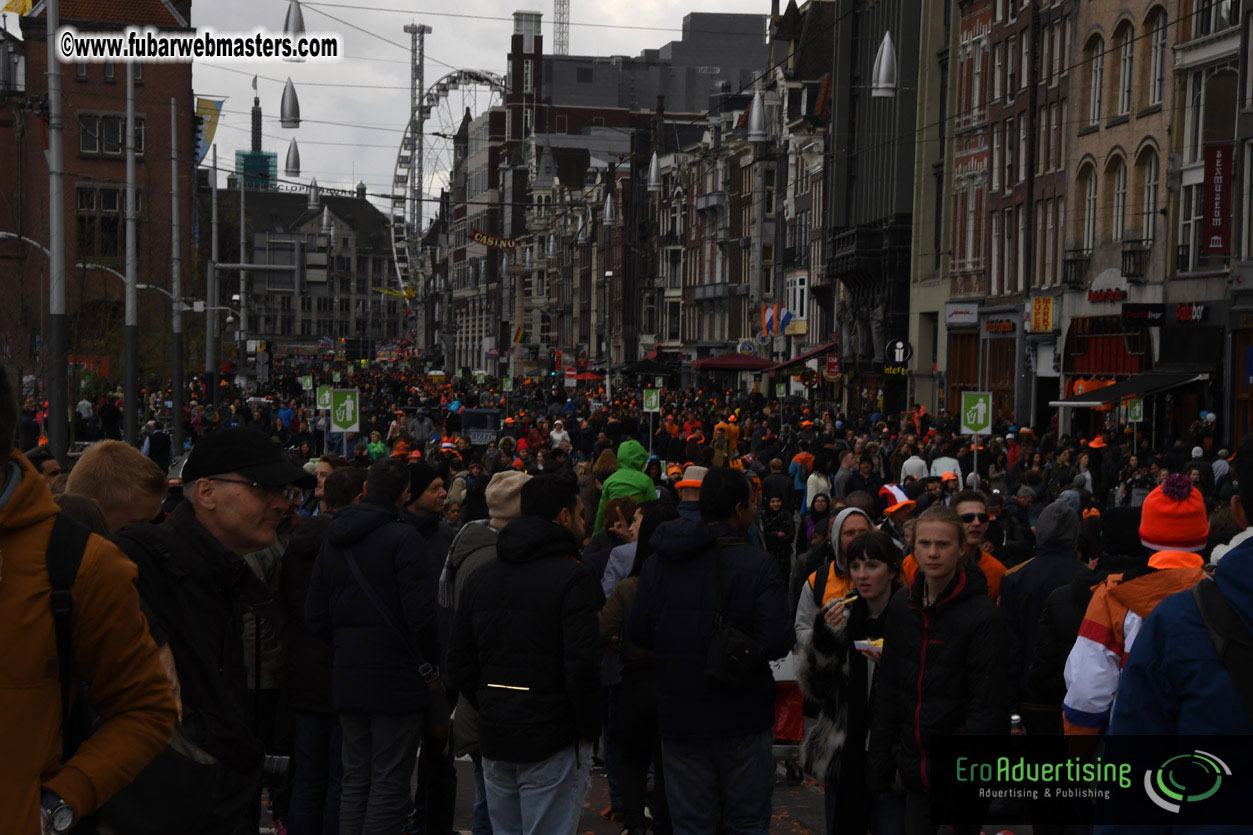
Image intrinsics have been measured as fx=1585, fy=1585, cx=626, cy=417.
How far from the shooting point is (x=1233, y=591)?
9.68 feet

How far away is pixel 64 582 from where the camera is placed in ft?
9.70

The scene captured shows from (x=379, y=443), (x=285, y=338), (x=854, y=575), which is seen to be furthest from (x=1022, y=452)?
(x=285, y=338)

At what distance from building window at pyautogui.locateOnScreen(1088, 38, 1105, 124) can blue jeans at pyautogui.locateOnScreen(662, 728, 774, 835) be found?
3308cm

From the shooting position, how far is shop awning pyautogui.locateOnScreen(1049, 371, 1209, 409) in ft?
99.8

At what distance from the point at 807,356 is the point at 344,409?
31843mm

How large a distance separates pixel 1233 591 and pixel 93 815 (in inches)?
88.0

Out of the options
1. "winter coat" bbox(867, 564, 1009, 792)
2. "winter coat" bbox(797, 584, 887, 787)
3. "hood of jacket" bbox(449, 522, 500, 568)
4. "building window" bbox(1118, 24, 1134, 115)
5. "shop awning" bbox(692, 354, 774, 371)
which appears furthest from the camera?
"shop awning" bbox(692, 354, 774, 371)

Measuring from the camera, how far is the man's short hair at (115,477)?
451 cm

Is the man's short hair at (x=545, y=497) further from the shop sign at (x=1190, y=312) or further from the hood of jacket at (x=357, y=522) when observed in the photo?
the shop sign at (x=1190, y=312)

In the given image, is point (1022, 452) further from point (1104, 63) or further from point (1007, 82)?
point (1007, 82)

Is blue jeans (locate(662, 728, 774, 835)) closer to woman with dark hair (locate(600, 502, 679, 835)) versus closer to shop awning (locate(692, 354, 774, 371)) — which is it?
woman with dark hair (locate(600, 502, 679, 835))

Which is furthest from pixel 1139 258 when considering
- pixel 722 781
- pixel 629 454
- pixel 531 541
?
pixel 531 541

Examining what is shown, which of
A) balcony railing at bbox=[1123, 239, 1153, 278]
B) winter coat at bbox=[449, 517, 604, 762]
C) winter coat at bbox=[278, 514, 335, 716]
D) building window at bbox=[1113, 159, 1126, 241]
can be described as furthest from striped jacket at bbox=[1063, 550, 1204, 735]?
building window at bbox=[1113, 159, 1126, 241]

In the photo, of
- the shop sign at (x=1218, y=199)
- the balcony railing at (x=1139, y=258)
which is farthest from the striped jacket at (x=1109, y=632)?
the balcony railing at (x=1139, y=258)
